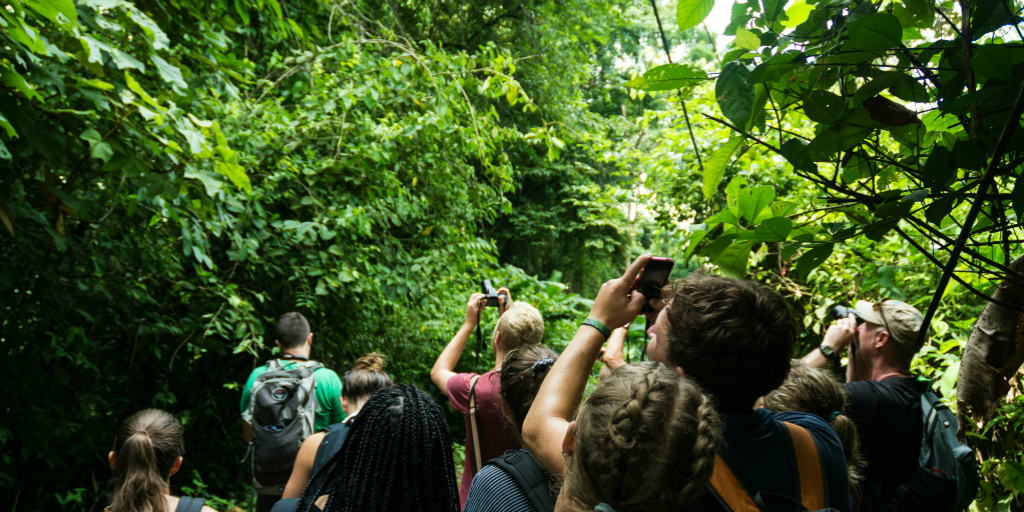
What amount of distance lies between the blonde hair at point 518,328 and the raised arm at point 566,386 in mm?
1303

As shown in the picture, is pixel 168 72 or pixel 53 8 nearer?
pixel 53 8

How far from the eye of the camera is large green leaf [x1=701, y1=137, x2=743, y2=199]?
124 cm

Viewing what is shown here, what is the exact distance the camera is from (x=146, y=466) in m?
1.93

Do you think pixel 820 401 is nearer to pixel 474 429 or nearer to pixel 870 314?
pixel 870 314

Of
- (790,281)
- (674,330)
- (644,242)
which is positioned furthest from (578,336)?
(644,242)

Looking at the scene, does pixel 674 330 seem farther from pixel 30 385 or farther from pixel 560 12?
pixel 560 12

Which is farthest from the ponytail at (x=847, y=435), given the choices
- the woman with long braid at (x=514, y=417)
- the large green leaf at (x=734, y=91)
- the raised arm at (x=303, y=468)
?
the raised arm at (x=303, y=468)

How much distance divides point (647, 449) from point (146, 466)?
1.80 metres

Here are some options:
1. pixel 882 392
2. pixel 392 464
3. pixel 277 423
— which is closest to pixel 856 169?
pixel 882 392

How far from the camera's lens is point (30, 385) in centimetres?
384

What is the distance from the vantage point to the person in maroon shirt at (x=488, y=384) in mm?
2371

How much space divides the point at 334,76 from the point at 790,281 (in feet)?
13.4

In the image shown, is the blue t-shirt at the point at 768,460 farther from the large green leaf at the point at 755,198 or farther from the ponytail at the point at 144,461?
the ponytail at the point at 144,461

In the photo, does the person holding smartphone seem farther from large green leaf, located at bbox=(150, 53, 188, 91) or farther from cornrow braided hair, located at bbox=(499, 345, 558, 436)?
large green leaf, located at bbox=(150, 53, 188, 91)
